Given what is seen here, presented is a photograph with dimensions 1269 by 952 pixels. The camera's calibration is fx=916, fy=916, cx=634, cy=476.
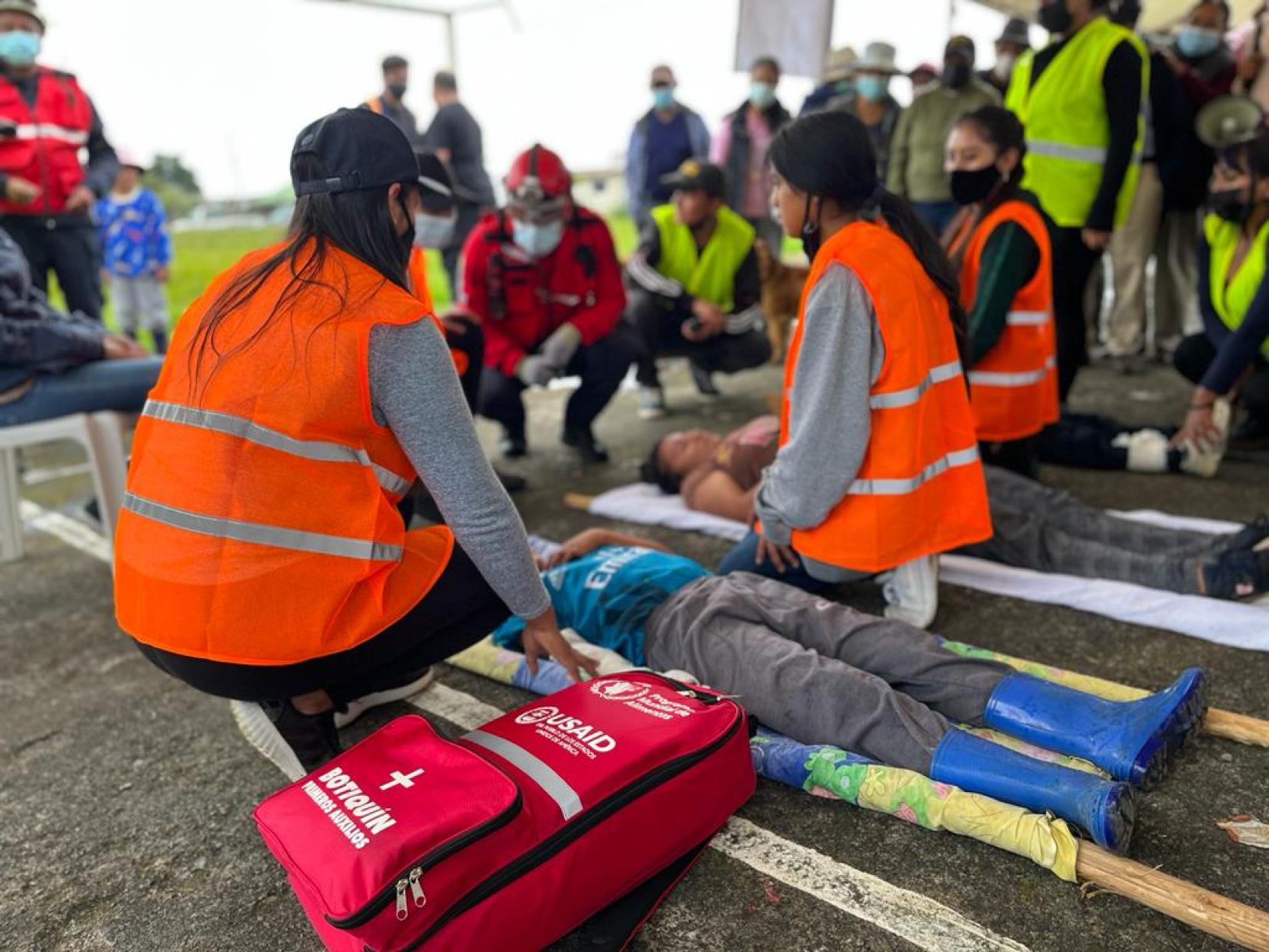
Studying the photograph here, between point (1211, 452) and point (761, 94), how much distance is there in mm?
4580

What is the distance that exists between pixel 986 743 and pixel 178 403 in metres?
1.68

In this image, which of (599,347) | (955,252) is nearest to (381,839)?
(955,252)

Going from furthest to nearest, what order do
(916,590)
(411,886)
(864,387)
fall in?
(916,590), (864,387), (411,886)

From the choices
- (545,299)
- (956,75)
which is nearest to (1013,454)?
(545,299)

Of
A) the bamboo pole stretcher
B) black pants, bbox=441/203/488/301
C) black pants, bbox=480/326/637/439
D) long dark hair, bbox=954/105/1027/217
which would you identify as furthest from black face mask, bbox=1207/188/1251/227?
black pants, bbox=441/203/488/301

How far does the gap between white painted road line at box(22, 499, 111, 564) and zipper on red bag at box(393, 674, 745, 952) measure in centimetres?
297

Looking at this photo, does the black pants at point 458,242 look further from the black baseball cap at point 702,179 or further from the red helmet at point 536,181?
the red helmet at point 536,181

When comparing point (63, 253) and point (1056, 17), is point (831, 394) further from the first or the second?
point (63, 253)

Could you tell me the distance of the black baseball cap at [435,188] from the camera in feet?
12.2

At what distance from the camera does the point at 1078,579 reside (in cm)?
282

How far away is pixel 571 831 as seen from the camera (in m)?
1.52

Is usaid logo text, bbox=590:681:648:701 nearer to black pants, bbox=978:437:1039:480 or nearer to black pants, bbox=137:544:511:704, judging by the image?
black pants, bbox=137:544:511:704

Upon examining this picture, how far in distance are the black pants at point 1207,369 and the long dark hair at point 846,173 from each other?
2250 millimetres

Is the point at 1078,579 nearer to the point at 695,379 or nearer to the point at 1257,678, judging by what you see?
the point at 1257,678
